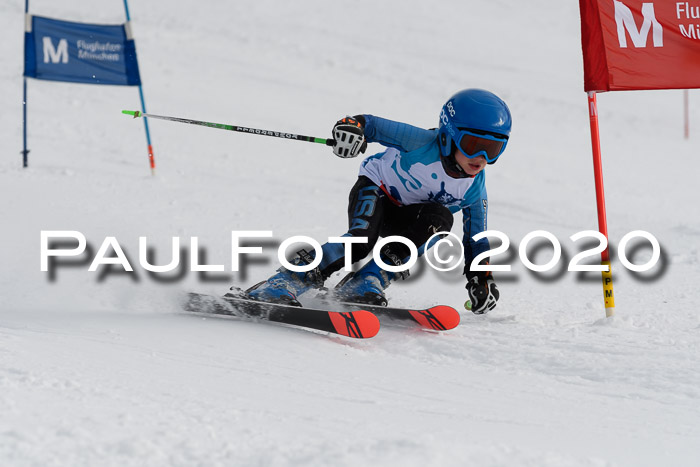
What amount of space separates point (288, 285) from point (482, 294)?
109cm

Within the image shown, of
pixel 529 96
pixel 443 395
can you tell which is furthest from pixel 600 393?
pixel 529 96

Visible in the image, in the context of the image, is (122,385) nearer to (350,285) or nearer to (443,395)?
(443,395)

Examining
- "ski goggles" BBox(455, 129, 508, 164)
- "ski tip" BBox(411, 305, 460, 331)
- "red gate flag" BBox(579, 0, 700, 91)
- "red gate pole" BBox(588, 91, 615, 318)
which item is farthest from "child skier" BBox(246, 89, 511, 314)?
"red gate flag" BBox(579, 0, 700, 91)

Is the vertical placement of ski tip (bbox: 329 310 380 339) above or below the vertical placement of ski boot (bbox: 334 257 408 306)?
below

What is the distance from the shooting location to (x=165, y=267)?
17.0ft

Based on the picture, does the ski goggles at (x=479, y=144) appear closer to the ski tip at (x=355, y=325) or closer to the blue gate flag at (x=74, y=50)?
the ski tip at (x=355, y=325)

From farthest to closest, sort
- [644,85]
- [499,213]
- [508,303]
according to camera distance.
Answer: [499,213], [508,303], [644,85]

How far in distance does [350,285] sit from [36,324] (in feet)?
5.62

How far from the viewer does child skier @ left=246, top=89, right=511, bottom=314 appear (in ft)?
13.1

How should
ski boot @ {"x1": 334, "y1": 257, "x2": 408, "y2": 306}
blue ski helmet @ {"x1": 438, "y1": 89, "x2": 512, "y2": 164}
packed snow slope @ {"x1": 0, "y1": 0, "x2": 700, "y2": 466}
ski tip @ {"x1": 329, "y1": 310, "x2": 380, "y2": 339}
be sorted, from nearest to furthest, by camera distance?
packed snow slope @ {"x1": 0, "y1": 0, "x2": 700, "y2": 466}
ski tip @ {"x1": 329, "y1": 310, "x2": 380, "y2": 339}
blue ski helmet @ {"x1": 438, "y1": 89, "x2": 512, "y2": 164}
ski boot @ {"x1": 334, "y1": 257, "x2": 408, "y2": 306}

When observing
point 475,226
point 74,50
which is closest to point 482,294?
point 475,226

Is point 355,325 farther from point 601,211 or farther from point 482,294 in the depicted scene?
point 601,211

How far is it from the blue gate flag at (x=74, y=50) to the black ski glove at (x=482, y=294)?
561cm

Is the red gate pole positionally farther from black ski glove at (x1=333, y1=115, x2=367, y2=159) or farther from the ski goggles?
black ski glove at (x1=333, y1=115, x2=367, y2=159)
